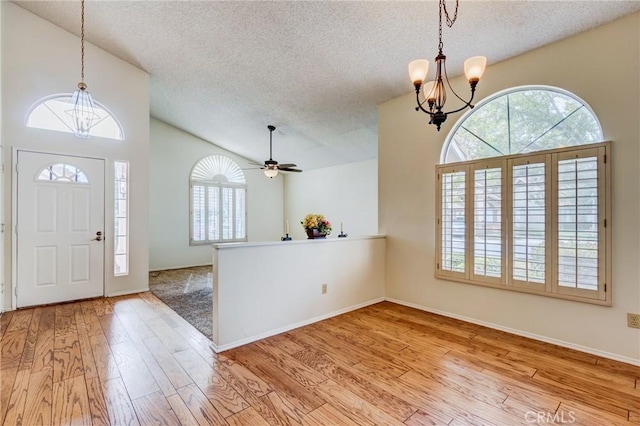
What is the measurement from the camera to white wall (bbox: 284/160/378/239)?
667 cm

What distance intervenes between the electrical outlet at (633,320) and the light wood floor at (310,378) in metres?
0.36

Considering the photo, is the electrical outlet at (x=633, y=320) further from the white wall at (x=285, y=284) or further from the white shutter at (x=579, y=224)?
the white wall at (x=285, y=284)

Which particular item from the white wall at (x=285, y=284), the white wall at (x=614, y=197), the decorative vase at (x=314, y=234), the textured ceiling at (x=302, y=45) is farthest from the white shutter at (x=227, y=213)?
the white wall at (x=614, y=197)

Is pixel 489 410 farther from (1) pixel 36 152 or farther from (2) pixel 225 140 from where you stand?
(2) pixel 225 140

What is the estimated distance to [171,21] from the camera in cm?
368

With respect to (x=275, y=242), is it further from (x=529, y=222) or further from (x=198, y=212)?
(x=198, y=212)

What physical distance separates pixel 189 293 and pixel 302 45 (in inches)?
164

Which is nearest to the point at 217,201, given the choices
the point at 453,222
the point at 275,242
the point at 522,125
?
the point at 275,242

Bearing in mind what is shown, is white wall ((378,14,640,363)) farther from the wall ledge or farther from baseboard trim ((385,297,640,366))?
the wall ledge

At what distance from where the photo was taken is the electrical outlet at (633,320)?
2.54 m

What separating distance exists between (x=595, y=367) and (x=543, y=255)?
1.02 m

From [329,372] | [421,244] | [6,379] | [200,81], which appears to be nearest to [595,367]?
[421,244]

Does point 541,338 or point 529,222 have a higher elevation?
point 529,222

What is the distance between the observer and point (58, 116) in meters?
4.33
